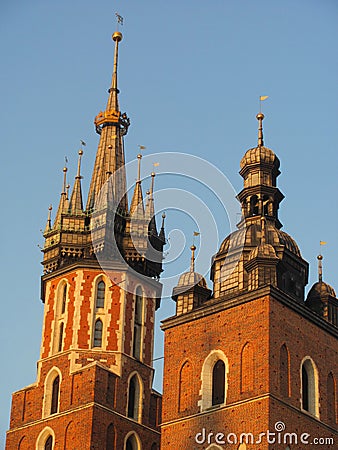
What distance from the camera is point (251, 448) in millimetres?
57125

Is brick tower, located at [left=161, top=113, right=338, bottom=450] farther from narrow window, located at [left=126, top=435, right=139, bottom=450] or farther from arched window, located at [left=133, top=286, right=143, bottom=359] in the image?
arched window, located at [left=133, top=286, right=143, bottom=359]

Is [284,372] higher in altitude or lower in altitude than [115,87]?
lower

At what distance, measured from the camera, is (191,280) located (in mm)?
64500

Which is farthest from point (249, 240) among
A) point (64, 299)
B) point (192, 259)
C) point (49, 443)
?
point (49, 443)

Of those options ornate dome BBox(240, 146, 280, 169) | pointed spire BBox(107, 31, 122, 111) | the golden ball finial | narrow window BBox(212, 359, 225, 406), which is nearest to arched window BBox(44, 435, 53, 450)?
narrow window BBox(212, 359, 225, 406)

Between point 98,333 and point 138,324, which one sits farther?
point 138,324

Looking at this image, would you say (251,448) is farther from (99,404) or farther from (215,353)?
(99,404)

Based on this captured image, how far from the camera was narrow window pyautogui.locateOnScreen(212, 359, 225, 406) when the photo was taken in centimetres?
6028

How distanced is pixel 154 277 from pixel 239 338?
11.4 meters

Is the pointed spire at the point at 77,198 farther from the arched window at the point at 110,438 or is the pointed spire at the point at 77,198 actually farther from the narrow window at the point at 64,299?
the arched window at the point at 110,438

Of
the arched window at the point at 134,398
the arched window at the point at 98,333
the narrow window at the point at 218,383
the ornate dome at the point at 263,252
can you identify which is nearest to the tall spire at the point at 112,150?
the arched window at the point at 98,333

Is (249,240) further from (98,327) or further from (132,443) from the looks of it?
(132,443)

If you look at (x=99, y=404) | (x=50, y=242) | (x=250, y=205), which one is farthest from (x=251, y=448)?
(x=50, y=242)

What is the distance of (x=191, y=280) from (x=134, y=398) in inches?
268
